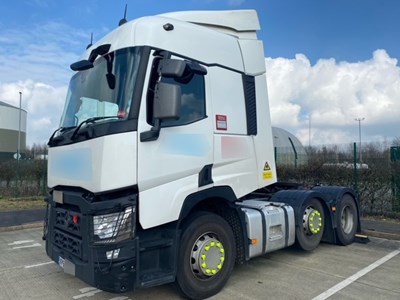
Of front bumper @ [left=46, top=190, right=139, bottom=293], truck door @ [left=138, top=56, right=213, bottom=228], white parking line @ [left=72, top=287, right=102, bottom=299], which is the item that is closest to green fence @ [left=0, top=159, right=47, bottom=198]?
white parking line @ [left=72, top=287, right=102, bottom=299]

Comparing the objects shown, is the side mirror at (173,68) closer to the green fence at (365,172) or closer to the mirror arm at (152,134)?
the mirror arm at (152,134)

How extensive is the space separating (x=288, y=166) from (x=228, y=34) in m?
7.58

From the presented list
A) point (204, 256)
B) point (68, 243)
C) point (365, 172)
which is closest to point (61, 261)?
point (68, 243)

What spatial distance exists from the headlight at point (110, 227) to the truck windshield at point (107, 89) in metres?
1.01

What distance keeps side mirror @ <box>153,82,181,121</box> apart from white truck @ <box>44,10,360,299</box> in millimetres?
13

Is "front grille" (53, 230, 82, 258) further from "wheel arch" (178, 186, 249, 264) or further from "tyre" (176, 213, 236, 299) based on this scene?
"wheel arch" (178, 186, 249, 264)

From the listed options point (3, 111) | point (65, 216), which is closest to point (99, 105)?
point (65, 216)

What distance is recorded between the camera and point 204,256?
179 inches

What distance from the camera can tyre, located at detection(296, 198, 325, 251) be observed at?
6.28 meters

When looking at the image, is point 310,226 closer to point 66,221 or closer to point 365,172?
point 66,221

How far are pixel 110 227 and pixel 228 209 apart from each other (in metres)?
1.81

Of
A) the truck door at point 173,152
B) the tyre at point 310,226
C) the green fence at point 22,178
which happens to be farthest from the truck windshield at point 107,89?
the green fence at point 22,178

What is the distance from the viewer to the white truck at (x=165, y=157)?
153 inches

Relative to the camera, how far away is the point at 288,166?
1230cm
